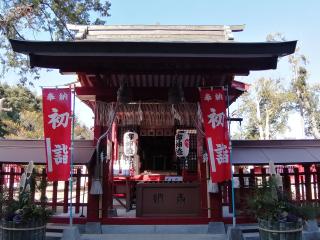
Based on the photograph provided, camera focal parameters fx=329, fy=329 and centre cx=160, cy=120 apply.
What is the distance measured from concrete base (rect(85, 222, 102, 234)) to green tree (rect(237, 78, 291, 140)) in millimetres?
29902

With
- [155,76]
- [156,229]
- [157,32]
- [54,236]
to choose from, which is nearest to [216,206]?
[156,229]

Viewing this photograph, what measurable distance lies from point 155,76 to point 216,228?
3.86 m

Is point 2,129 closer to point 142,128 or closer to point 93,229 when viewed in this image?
point 142,128

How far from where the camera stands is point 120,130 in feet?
48.5

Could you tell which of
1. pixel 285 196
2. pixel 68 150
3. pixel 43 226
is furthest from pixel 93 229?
pixel 285 196

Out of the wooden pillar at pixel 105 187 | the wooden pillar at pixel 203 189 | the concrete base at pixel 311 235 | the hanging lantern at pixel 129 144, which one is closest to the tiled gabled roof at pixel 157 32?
the wooden pillar at pixel 203 189

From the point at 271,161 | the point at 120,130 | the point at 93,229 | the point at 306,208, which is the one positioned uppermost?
the point at 120,130

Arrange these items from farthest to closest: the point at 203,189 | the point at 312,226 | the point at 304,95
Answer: the point at 304,95 → the point at 203,189 → the point at 312,226

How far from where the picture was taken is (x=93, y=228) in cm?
743

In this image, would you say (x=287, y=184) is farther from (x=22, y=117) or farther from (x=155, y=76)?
(x=22, y=117)

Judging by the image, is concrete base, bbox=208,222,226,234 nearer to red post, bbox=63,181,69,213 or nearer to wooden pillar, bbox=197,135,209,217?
wooden pillar, bbox=197,135,209,217

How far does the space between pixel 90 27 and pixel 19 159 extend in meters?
4.13

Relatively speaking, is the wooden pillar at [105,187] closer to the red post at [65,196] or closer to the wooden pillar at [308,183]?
the red post at [65,196]

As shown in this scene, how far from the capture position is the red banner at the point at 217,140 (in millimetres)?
6934
